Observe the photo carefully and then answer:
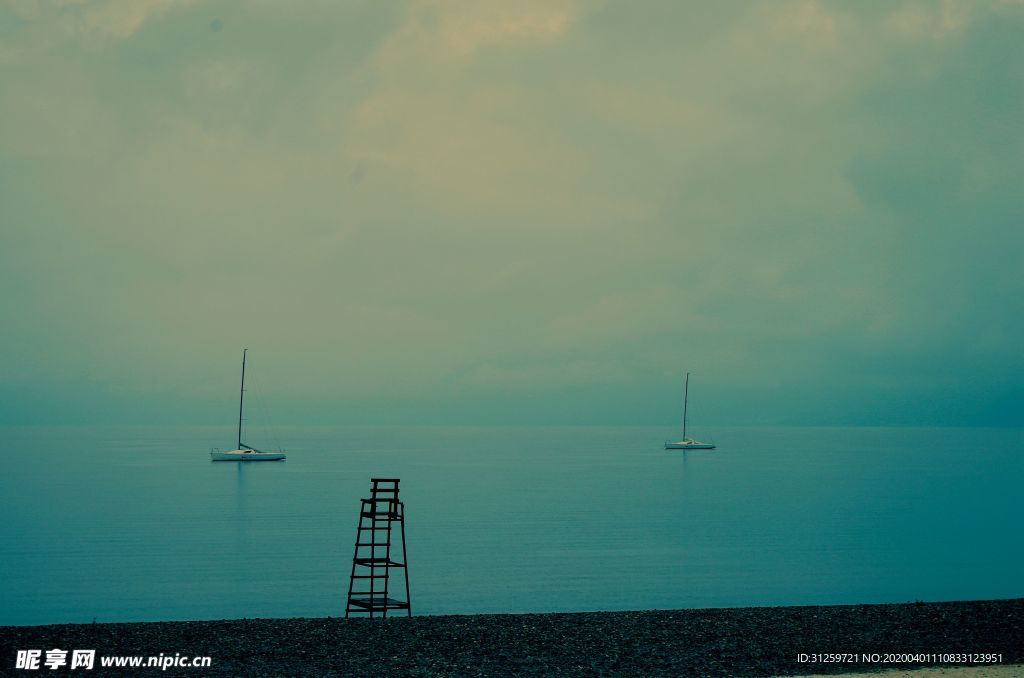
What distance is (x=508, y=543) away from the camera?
59375 mm

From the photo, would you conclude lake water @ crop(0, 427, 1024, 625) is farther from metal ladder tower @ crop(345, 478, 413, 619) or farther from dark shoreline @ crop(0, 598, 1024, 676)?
dark shoreline @ crop(0, 598, 1024, 676)

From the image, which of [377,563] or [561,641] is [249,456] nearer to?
[377,563]

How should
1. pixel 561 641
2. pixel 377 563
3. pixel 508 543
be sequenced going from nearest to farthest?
1. pixel 561 641
2. pixel 377 563
3. pixel 508 543

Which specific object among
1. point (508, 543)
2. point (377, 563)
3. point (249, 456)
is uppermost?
point (377, 563)

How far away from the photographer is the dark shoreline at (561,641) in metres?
14.2

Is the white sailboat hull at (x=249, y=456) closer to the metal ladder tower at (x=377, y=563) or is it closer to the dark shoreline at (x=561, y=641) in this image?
the metal ladder tower at (x=377, y=563)

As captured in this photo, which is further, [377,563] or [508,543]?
[508,543]

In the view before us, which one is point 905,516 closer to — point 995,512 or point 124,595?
point 995,512

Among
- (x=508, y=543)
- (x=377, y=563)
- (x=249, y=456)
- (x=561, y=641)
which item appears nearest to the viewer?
(x=561, y=641)

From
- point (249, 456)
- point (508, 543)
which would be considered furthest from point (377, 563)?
point (249, 456)

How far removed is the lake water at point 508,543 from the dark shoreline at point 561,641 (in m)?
19.6

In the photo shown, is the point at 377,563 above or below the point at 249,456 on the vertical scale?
above

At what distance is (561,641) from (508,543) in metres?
44.0

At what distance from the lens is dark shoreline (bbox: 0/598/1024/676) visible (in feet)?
46.7
